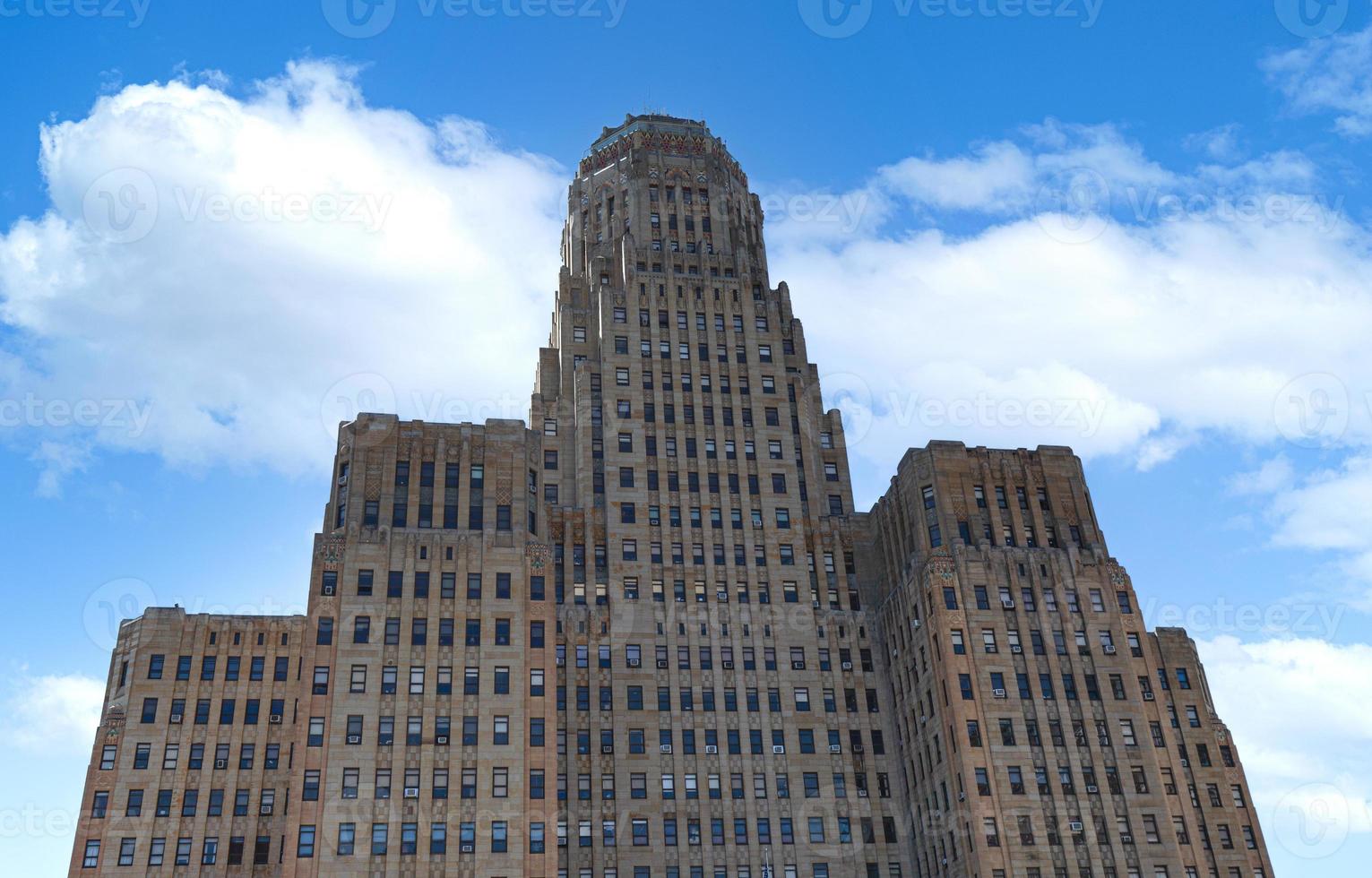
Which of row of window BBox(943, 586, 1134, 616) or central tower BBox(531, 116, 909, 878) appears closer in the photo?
central tower BBox(531, 116, 909, 878)

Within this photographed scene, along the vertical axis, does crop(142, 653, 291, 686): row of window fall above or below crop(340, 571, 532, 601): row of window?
below

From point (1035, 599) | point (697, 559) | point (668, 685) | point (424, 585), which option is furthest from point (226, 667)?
point (1035, 599)

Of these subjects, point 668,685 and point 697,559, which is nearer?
point 668,685

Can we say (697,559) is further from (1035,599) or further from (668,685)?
A: (1035,599)

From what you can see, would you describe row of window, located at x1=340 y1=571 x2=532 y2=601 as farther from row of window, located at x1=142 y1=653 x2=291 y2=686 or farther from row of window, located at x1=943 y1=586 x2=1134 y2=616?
row of window, located at x1=943 y1=586 x2=1134 y2=616

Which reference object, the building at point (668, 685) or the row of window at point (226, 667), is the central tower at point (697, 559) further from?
the row of window at point (226, 667)

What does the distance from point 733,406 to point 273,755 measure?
183 ft

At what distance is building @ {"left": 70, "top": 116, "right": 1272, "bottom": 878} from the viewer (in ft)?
A: 294

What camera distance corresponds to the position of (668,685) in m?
106

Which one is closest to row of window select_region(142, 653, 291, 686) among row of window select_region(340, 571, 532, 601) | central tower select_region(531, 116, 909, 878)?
row of window select_region(340, 571, 532, 601)

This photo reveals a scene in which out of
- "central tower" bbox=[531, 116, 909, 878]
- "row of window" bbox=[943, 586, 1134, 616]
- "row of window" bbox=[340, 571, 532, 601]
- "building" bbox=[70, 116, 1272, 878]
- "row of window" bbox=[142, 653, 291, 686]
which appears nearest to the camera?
"building" bbox=[70, 116, 1272, 878]

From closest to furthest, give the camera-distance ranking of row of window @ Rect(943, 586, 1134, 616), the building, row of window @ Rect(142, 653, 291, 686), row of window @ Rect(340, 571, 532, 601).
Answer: the building → row of window @ Rect(340, 571, 532, 601) → row of window @ Rect(142, 653, 291, 686) → row of window @ Rect(943, 586, 1134, 616)

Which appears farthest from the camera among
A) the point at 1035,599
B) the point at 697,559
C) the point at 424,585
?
the point at 697,559

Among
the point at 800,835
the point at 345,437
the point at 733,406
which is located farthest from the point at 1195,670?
the point at 345,437
